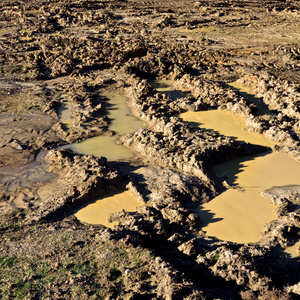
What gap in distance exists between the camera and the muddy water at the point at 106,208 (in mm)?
8539

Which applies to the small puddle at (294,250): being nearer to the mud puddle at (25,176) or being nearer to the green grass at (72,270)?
the green grass at (72,270)

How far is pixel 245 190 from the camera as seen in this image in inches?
Result: 376

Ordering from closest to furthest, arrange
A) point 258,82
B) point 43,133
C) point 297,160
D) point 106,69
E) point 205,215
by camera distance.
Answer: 1. point 205,215
2. point 297,160
3. point 43,133
4. point 258,82
5. point 106,69

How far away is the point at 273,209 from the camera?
8867 millimetres

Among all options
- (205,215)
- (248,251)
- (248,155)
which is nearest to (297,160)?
(248,155)

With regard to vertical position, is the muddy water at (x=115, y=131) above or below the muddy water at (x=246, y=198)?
above

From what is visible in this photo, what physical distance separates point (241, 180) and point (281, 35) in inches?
535

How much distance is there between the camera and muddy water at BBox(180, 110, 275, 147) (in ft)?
39.4

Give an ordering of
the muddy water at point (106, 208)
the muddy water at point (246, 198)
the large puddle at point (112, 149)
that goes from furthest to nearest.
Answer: the large puddle at point (112, 149) → the muddy water at point (106, 208) → the muddy water at point (246, 198)

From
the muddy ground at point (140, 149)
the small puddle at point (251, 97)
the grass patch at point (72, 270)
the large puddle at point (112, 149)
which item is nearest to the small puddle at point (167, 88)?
the muddy ground at point (140, 149)

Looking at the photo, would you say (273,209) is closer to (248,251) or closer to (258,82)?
(248,251)

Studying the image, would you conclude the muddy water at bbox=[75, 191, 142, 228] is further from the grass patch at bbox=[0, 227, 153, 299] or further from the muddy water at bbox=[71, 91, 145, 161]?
the muddy water at bbox=[71, 91, 145, 161]

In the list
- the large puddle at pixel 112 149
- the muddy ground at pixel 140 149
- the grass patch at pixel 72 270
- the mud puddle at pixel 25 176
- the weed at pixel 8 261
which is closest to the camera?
the grass patch at pixel 72 270

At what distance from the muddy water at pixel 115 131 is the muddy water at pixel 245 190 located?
96.1 inches
